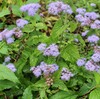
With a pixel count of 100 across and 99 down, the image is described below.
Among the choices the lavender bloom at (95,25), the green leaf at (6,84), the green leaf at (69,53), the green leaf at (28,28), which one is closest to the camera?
the green leaf at (6,84)

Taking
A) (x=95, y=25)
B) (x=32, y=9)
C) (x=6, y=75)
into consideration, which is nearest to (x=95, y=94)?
(x=6, y=75)

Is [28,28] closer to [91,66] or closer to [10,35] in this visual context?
[10,35]

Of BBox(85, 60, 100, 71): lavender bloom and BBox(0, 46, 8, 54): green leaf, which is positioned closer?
BBox(85, 60, 100, 71): lavender bloom

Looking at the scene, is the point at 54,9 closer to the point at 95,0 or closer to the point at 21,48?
the point at 21,48

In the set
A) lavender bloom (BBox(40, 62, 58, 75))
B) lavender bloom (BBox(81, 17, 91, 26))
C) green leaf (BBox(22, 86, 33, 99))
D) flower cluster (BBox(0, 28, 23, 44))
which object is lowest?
green leaf (BBox(22, 86, 33, 99))

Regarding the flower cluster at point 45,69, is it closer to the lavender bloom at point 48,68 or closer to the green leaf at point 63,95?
the lavender bloom at point 48,68

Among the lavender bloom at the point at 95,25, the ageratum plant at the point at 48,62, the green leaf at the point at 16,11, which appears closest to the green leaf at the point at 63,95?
the ageratum plant at the point at 48,62

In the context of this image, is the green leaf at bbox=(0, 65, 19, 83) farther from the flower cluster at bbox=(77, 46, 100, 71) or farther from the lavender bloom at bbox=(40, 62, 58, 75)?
the flower cluster at bbox=(77, 46, 100, 71)

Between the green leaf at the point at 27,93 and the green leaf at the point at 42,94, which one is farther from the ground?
the green leaf at the point at 42,94

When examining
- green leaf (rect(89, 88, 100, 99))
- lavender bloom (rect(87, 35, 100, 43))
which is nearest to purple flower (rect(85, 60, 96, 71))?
green leaf (rect(89, 88, 100, 99))
